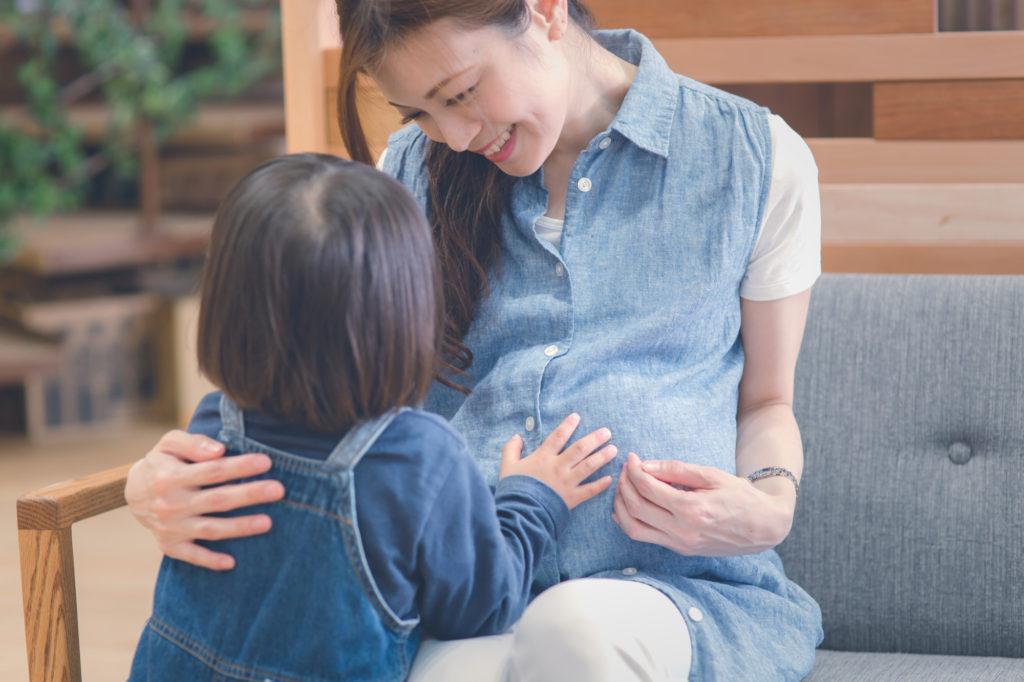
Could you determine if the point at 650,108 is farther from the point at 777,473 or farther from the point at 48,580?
the point at 48,580

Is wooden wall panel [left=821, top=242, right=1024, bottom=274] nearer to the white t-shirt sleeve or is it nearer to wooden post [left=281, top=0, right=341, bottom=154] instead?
the white t-shirt sleeve

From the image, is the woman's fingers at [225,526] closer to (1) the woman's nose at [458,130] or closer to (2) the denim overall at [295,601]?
(2) the denim overall at [295,601]

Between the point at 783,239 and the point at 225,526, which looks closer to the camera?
the point at 225,526

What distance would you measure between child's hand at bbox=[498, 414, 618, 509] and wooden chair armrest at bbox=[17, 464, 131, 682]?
18.9 inches

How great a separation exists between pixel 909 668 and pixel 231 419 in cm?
87

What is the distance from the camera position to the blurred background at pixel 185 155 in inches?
72.6

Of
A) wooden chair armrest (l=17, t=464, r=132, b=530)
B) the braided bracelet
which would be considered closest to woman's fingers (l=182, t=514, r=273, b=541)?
wooden chair armrest (l=17, t=464, r=132, b=530)

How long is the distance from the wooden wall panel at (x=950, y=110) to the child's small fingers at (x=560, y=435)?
0.85m

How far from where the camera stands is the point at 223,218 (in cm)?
111

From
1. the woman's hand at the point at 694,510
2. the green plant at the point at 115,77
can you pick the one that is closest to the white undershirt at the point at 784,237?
the woman's hand at the point at 694,510

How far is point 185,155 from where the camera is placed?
4.71 meters

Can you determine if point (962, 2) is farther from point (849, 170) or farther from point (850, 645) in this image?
point (850, 645)

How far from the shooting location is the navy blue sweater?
108cm

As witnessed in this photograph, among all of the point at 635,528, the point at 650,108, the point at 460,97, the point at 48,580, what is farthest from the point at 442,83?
the point at 48,580
